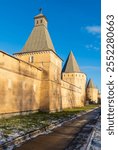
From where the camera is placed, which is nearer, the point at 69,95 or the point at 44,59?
the point at 44,59

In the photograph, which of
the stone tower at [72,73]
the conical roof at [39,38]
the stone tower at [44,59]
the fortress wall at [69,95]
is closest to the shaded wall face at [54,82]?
the stone tower at [44,59]

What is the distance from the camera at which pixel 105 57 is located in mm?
5539

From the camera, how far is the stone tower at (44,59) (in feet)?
88.2

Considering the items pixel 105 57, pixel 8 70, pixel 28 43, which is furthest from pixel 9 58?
pixel 105 57

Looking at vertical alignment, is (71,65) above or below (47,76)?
above

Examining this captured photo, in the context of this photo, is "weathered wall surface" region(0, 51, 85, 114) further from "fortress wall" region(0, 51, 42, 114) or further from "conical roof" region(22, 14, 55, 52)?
"conical roof" region(22, 14, 55, 52)

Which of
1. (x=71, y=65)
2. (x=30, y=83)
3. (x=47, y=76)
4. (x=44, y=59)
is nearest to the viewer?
(x=30, y=83)

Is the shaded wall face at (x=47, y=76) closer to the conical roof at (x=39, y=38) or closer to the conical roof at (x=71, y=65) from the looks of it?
the conical roof at (x=39, y=38)

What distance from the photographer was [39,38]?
2973 centimetres

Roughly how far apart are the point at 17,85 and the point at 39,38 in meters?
11.0

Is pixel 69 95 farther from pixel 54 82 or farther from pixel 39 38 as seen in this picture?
pixel 39 38

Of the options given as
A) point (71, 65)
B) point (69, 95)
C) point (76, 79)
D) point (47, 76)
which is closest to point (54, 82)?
point (47, 76)

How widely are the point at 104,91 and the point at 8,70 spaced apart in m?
14.6

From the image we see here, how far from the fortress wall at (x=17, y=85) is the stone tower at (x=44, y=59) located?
1234 millimetres
